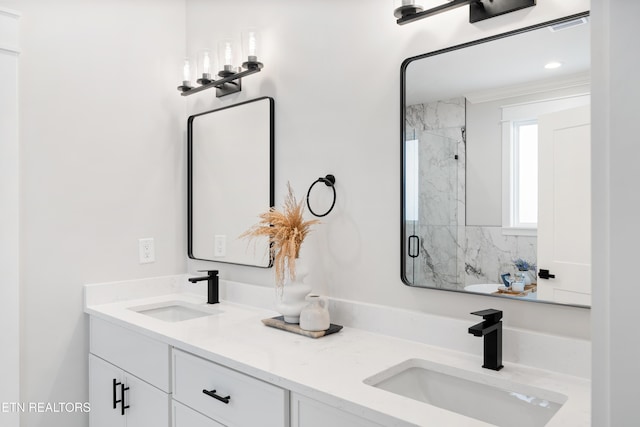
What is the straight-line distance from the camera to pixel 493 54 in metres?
1.35

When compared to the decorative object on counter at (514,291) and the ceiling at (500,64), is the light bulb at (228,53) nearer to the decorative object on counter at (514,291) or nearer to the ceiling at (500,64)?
the ceiling at (500,64)

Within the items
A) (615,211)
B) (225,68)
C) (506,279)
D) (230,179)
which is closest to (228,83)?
(225,68)

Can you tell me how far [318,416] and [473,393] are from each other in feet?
1.47

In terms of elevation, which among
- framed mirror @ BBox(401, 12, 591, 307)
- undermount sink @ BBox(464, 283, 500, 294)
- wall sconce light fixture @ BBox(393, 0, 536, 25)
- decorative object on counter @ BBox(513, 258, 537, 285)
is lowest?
undermount sink @ BBox(464, 283, 500, 294)

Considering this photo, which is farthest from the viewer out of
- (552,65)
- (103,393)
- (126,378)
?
(103,393)

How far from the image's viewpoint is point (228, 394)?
53.1 inches

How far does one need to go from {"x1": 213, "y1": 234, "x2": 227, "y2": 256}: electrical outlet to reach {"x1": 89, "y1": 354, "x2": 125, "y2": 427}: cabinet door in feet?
2.28

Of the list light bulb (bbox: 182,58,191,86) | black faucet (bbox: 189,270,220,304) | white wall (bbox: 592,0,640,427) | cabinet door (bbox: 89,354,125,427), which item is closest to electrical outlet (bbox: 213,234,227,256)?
black faucet (bbox: 189,270,220,304)

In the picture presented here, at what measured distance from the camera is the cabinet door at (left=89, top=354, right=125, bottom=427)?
1891 millimetres

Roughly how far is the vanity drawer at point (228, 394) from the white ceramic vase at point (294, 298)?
366 millimetres

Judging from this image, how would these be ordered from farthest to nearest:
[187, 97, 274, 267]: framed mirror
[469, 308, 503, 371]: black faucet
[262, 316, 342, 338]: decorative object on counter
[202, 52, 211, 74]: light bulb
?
[202, 52, 211, 74]: light bulb
[187, 97, 274, 267]: framed mirror
[262, 316, 342, 338]: decorative object on counter
[469, 308, 503, 371]: black faucet

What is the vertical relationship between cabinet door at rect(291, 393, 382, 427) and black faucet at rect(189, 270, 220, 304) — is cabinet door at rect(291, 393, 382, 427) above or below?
below

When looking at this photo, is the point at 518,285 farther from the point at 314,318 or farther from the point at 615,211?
the point at 615,211

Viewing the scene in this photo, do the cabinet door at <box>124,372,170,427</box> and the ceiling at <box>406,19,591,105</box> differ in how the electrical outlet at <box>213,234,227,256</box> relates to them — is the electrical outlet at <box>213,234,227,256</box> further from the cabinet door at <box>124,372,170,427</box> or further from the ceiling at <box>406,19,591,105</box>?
the ceiling at <box>406,19,591,105</box>
